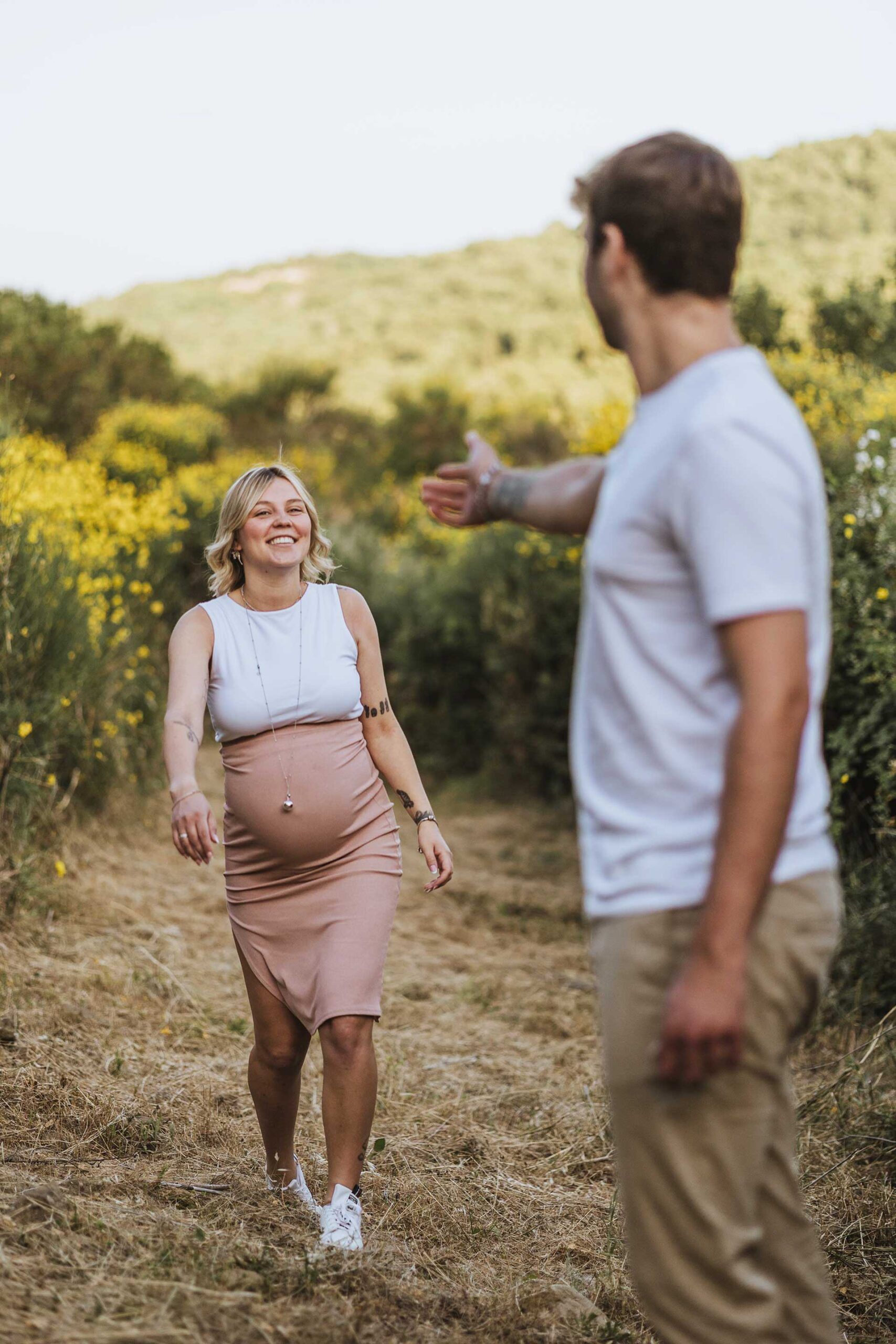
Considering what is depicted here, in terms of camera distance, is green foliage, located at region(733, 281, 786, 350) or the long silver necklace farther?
green foliage, located at region(733, 281, 786, 350)

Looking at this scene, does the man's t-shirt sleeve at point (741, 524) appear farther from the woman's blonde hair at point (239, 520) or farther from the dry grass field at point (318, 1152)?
the woman's blonde hair at point (239, 520)

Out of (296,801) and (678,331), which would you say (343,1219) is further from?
(678,331)

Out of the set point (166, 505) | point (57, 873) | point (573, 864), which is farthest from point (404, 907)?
point (166, 505)

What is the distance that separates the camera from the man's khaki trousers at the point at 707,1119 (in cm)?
157

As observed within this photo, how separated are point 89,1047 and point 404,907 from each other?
3.32 metres

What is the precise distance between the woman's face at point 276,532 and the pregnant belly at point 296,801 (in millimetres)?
467

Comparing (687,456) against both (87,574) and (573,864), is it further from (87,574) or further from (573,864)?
(573,864)

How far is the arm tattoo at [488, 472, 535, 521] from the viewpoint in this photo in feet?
7.09

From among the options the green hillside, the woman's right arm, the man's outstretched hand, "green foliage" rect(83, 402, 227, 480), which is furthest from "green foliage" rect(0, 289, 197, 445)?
the man's outstretched hand

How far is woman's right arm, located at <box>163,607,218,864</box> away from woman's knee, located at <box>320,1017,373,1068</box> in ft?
1.85

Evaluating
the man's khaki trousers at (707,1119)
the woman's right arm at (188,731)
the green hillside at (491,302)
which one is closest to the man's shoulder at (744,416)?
the man's khaki trousers at (707,1119)

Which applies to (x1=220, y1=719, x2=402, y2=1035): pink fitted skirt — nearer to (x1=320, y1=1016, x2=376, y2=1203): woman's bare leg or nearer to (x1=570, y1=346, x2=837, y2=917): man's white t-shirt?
(x1=320, y1=1016, x2=376, y2=1203): woman's bare leg

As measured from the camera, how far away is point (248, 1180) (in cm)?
343

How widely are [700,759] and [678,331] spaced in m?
0.59
